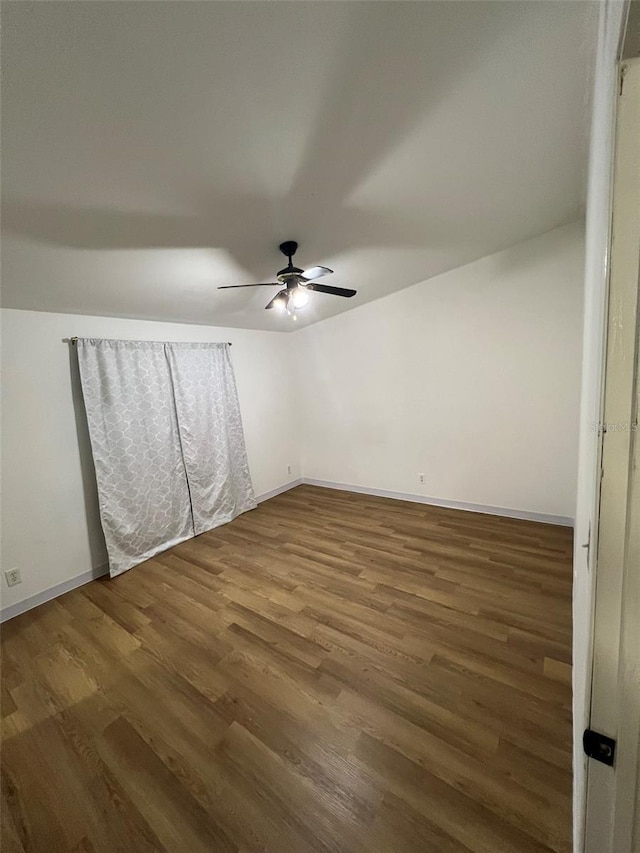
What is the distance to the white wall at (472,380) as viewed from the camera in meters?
2.53

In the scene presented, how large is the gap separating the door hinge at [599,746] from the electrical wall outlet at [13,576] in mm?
3173

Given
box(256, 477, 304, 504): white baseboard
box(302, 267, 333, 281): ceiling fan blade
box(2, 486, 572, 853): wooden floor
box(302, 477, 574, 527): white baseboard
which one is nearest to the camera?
box(2, 486, 572, 853): wooden floor

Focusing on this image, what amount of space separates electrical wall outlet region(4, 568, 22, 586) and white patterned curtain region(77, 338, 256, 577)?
55 centimetres

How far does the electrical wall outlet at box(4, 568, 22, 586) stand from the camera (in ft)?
7.04

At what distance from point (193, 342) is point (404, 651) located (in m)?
3.20

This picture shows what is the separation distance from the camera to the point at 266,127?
1164 millimetres

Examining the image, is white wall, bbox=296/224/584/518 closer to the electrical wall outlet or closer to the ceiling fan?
the ceiling fan

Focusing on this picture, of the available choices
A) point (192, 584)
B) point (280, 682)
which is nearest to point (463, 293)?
point (280, 682)

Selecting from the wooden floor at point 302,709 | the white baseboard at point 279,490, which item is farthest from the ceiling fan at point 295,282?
the white baseboard at point 279,490

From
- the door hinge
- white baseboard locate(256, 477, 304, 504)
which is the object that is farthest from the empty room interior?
white baseboard locate(256, 477, 304, 504)

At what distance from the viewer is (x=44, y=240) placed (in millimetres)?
1526

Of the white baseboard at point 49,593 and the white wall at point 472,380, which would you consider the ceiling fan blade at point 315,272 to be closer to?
the white wall at point 472,380

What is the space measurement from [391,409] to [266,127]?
274 centimetres

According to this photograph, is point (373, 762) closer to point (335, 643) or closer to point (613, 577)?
point (335, 643)
